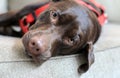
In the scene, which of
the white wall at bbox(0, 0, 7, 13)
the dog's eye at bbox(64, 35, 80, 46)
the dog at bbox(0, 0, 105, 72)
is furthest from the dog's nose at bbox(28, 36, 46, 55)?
the white wall at bbox(0, 0, 7, 13)

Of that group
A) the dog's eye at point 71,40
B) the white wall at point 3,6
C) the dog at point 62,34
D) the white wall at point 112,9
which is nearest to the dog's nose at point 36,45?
the dog at point 62,34

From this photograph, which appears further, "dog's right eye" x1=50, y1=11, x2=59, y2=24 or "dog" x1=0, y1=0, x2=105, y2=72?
"dog's right eye" x1=50, y1=11, x2=59, y2=24

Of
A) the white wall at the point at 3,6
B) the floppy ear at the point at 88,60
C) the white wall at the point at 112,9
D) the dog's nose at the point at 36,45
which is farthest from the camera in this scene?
the white wall at the point at 112,9

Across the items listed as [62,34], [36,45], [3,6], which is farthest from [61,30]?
[3,6]

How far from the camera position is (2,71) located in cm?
114

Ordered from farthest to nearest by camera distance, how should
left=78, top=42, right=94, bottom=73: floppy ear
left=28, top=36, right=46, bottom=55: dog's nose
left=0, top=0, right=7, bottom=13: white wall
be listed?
1. left=0, top=0, right=7, bottom=13: white wall
2. left=78, top=42, right=94, bottom=73: floppy ear
3. left=28, top=36, right=46, bottom=55: dog's nose

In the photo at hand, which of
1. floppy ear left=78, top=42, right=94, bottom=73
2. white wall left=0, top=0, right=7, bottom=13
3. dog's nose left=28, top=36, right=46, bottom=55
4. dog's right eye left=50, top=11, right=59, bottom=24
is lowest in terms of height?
white wall left=0, top=0, right=7, bottom=13

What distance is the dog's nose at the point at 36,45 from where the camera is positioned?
1133 mm

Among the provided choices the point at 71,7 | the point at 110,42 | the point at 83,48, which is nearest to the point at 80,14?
the point at 71,7

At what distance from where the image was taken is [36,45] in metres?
1.13

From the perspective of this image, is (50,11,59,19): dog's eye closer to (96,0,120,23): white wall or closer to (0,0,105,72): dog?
(0,0,105,72): dog

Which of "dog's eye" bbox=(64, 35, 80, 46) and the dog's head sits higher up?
the dog's head

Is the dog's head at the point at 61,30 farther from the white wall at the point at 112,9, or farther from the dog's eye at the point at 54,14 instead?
the white wall at the point at 112,9

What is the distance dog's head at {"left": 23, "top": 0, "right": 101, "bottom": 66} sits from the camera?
3.95 feet
